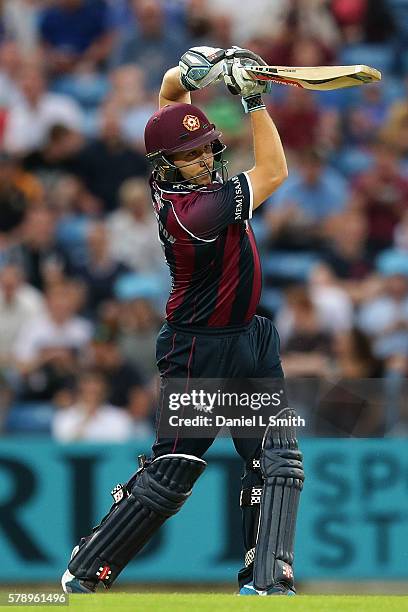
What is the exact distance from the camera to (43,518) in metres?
9.06

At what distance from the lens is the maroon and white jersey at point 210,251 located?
636 centimetres

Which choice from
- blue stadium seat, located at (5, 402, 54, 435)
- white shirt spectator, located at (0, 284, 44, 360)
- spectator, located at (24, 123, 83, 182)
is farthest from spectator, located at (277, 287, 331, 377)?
spectator, located at (24, 123, 83, 182)

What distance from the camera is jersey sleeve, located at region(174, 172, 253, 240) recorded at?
20.8 ft

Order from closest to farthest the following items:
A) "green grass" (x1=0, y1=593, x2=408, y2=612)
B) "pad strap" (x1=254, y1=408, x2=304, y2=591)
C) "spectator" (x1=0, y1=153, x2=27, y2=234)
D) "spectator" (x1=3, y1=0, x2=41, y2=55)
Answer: "green grass" (x1=0, y1=593, x2=408, y2=612)
"pad strap" (x1=254, y1=408, x2=304, y2=591)
"spectator" (x1=0, y1=153, x2=27, y2=234)
"spectator" (x1=3, y1=0, x2=41, y2=55)

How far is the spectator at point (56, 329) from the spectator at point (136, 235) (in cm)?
75

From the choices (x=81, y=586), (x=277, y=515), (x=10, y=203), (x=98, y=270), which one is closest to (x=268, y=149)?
(x=277, y=515)

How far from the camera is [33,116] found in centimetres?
1362

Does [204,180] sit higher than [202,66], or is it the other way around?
[202,66]

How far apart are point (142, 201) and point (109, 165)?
68 cm

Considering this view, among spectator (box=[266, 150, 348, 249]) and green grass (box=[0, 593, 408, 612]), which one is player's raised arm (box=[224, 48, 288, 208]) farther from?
spectator (box=[266, 150, 348, 249])

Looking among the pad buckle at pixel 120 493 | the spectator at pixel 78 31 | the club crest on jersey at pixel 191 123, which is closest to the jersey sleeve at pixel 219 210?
the club crest on jersey at pixel 191 123

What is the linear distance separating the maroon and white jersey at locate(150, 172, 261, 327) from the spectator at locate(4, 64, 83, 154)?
273 inches

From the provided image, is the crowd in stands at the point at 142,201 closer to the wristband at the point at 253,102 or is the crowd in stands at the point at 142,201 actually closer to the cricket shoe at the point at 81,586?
the cricket shoe at the point at 81,586

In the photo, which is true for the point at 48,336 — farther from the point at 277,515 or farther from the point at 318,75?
the point at 318,75
